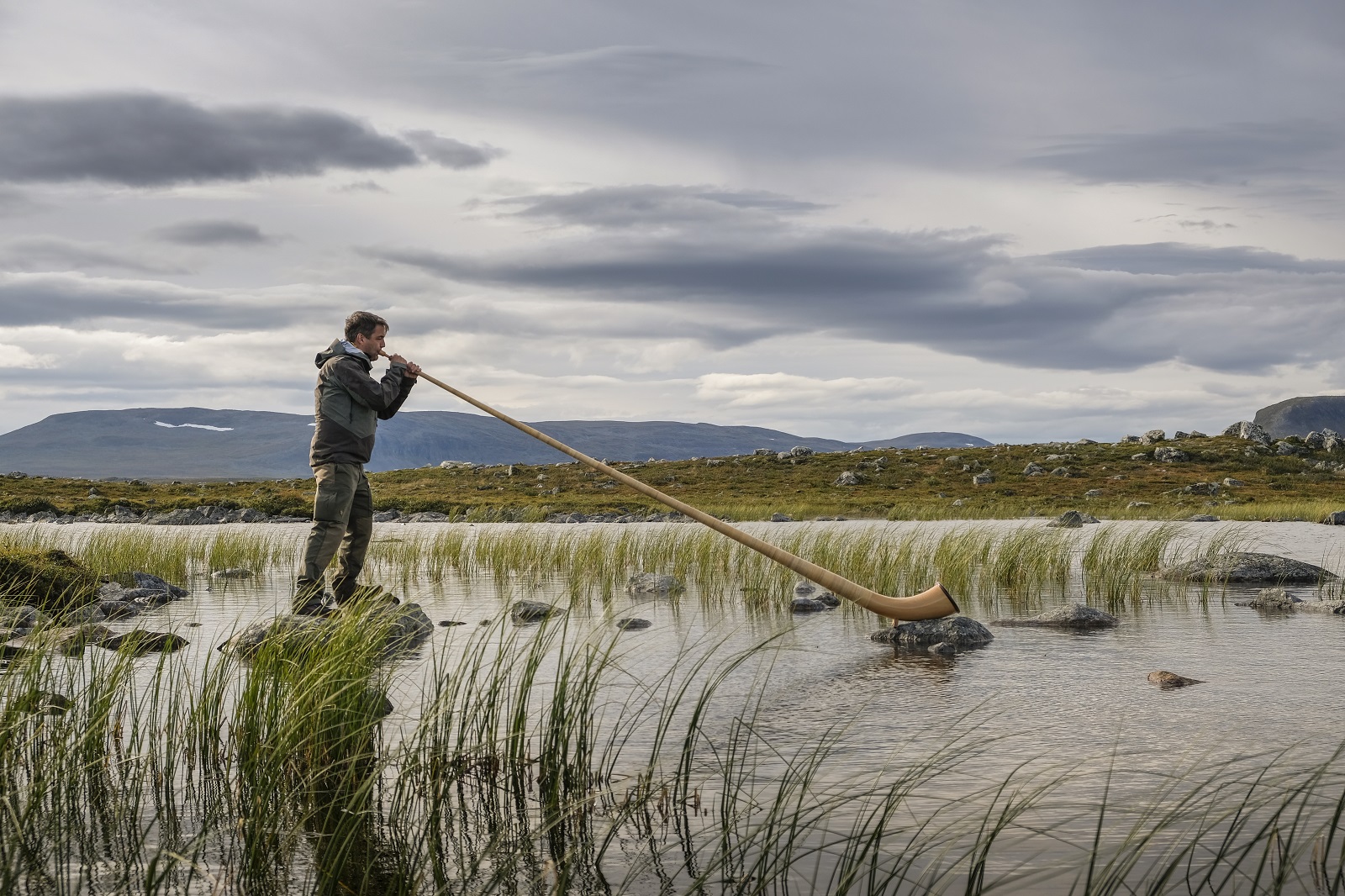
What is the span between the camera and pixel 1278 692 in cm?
829

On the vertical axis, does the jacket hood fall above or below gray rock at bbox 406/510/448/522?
above

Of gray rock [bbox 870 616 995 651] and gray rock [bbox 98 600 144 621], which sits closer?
gray rock [bbox 870 616 995 651]

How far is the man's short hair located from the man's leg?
145 centimetres

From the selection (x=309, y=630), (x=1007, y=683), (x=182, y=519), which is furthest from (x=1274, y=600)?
(x=182, y=519)

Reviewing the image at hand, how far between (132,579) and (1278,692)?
→ 1540 cm

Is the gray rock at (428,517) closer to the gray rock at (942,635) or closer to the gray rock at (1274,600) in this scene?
the gray rock at (1274,600)

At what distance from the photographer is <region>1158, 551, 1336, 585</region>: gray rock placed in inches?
658

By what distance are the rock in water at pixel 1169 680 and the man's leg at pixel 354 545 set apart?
24.8 ft

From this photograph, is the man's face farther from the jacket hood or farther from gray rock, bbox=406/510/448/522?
gray rock, bbox=406/510/448/522

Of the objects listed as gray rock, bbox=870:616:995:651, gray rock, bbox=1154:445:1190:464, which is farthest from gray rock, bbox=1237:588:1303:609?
gray rock, bbox=1154:445:1190:464

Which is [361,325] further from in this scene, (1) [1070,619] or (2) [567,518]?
(2) [567,518]

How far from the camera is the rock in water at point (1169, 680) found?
8664 mm

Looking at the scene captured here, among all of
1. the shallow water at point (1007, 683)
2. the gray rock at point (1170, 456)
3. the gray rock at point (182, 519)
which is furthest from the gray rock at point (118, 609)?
the gray rock at point (1170, 456)

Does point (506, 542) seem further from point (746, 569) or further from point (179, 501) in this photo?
point (179, 501)
